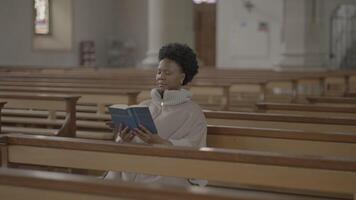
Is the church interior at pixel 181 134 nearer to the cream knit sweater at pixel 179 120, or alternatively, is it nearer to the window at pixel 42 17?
the cream knit sweater at pixel 179 120

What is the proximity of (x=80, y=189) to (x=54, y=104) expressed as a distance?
3.41 meters

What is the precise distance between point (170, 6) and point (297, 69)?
3.00m

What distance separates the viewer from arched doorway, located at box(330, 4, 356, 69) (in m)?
17.3

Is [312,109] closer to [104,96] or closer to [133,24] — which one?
[104,96]

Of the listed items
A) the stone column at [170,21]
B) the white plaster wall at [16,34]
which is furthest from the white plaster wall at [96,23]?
the stone column at [170,21]

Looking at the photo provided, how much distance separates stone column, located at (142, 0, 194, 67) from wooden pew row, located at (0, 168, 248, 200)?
11.3m

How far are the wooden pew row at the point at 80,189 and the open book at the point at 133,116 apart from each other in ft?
2.98

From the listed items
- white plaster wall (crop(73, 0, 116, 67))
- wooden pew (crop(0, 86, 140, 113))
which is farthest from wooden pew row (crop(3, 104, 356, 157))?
white plaster wall (crop(73, 0, 116, 67))

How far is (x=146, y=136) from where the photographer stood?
3074 mm

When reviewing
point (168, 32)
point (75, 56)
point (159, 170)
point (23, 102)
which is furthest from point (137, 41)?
point (159, 170)

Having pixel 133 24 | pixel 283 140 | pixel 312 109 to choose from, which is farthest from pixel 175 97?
pixel 133 24

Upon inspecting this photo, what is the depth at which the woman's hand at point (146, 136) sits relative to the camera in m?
3.07

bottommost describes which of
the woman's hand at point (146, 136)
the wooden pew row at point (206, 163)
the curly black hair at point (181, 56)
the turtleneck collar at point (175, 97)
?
the wooden pew row at point (206, 163)

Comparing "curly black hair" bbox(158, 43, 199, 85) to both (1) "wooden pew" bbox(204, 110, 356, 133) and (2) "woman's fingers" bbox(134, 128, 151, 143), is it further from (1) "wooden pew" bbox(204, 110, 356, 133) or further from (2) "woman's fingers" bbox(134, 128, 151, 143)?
(1) "wooden pew" bbox(204, 110, 356, 133)
